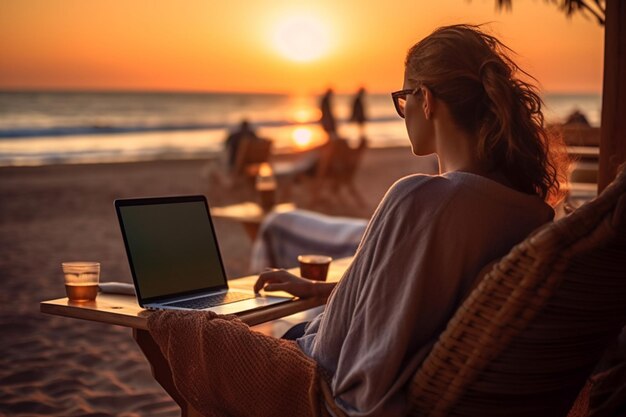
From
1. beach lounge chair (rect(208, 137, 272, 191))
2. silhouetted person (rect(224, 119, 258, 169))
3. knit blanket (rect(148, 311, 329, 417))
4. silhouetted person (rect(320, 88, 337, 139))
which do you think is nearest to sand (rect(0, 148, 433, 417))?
beach lounge chair (rect(208, 137, 272, 191))

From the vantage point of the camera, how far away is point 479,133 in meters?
1.90

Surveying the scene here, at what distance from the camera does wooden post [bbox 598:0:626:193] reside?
2756mm

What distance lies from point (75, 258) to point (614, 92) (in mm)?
5225

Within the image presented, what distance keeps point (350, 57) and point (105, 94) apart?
15187 mm

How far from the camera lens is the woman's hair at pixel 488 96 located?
6.12 feet

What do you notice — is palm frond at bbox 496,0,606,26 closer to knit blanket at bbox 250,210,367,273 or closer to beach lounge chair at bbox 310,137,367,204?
knit blanket at bbox 250,210,367,273

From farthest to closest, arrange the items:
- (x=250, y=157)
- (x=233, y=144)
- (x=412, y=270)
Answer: (x=233, y=144), (x=250, y=157), (x=412, y=270)

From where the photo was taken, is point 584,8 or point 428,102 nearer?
point 428,102

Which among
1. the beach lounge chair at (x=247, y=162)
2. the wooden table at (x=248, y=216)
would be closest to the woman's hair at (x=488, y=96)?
the wooden table at (x=248, y=216)

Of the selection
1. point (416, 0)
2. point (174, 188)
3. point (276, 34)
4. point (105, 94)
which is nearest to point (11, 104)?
point (105, 94)

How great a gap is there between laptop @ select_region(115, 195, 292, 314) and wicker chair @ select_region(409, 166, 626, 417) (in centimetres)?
82

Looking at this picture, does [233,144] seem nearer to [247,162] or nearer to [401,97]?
[247,162]

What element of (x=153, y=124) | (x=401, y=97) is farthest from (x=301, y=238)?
(x=153, y=124)

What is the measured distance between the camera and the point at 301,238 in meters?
5.21
